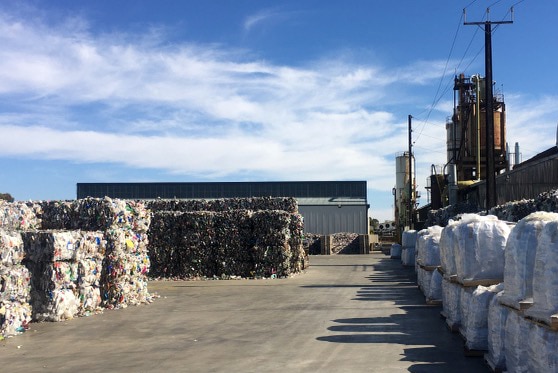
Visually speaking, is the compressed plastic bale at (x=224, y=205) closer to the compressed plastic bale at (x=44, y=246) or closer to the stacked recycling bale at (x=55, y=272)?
the stacked recycling bale at (x=55, y=272)

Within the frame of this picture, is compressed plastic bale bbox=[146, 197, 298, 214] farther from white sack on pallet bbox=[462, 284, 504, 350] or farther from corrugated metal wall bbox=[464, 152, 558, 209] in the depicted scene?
white sack on pallet bbox=[462, 284, 504, 350]

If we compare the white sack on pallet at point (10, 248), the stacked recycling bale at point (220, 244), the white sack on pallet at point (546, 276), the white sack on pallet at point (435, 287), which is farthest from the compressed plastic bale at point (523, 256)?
the stacked recycling bale at point (220, 244)

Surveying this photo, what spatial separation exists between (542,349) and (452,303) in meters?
4.99

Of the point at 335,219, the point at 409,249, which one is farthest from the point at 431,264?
the point at 335,219

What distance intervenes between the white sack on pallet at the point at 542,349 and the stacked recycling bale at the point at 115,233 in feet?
33.8

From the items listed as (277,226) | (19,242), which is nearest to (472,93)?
(277,226)

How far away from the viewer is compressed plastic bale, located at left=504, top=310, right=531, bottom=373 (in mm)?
6484

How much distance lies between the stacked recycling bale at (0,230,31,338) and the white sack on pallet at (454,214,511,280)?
26.2 feet

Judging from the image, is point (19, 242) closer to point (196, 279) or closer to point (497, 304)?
point (497, 304)

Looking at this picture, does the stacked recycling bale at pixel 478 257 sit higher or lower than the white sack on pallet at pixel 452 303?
higher

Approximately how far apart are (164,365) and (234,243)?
15.3m

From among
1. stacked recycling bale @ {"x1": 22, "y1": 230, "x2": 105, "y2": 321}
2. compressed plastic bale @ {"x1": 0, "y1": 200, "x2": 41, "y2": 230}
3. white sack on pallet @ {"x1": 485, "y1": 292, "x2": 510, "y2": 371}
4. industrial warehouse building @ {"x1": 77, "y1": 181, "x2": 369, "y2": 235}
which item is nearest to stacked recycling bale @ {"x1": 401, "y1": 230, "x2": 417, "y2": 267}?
compressed plastic bale @ {"x1": 0, "y1": 200, "x2": 41, "y2": 230}

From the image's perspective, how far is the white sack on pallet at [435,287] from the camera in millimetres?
13938

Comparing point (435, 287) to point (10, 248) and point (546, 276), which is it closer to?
point (546, 276)
